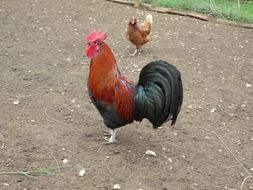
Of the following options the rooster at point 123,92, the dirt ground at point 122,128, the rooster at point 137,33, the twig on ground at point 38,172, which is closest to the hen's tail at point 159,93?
the rooster at point 123,92

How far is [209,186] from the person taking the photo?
380cm

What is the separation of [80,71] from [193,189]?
277cm

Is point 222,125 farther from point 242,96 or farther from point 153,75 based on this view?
point 153,75

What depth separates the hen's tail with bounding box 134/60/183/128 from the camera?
3742 millimetres

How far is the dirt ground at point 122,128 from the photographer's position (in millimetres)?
3859

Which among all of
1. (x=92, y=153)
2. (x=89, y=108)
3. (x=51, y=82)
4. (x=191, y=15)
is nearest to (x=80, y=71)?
Result: (x=51, y=82)

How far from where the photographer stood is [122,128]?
4691 mm

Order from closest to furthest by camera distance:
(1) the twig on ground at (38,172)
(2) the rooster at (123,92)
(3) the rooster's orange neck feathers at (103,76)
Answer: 1. (1) the twig on ground at (38,172)
2. (2) the rooster at (123,92)
3. (3) the rooster's orange neck feathers at (103,76)

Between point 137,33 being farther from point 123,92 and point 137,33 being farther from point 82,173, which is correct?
point 82,173

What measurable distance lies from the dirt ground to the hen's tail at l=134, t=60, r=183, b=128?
0.52m

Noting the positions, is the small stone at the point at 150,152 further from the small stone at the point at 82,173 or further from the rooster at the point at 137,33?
the rooster at the point at 137,33

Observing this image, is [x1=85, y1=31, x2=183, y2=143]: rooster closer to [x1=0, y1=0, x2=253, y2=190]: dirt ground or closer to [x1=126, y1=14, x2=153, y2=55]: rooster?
[x1=0, y1=0, x2=253, y2=190]: dirt ground

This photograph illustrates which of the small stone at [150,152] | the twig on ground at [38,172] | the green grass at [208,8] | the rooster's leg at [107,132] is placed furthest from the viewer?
the green grass at [208,8]

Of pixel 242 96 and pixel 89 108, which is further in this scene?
pixel 242 96
